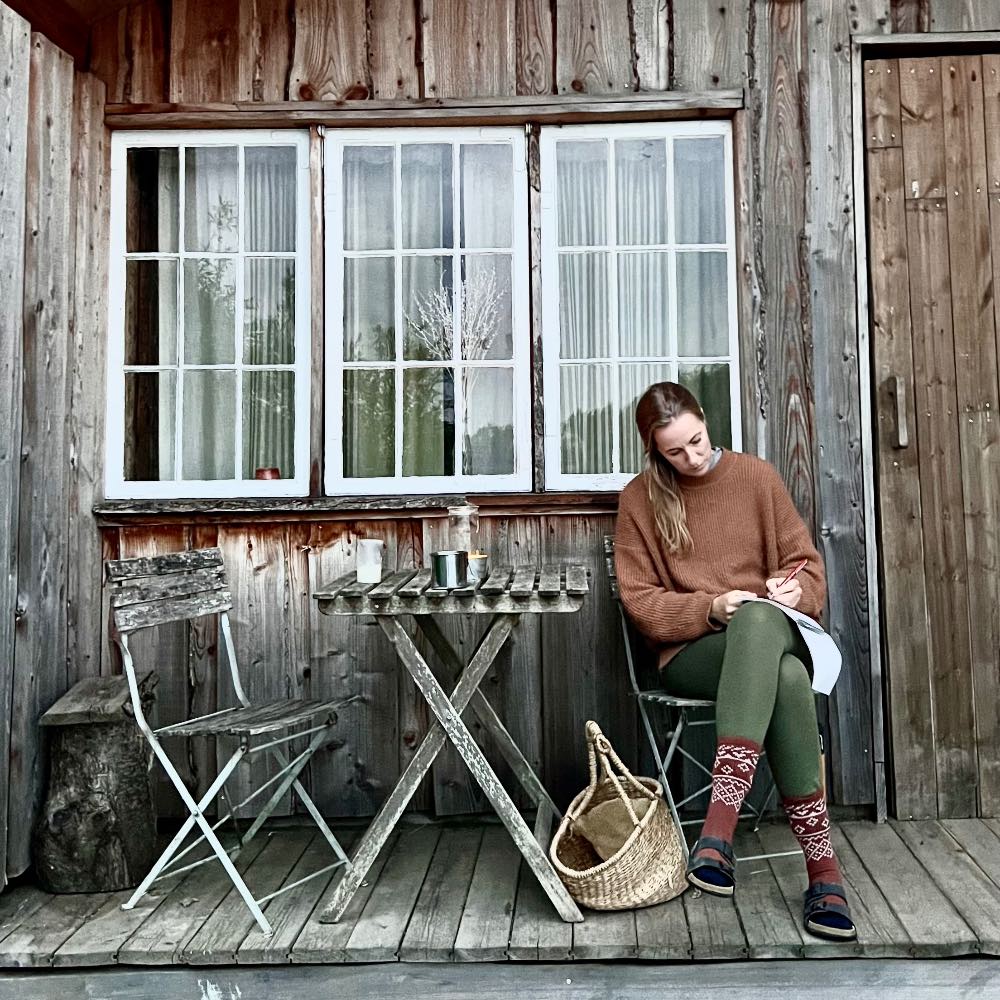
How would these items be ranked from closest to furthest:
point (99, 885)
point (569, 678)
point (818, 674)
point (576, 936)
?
point (576, 936)
point (818, 674)
point (99, 885)
point (569, 678)

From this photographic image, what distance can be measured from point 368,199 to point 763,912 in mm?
2830

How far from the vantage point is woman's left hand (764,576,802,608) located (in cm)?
303

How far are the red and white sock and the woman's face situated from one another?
0.92m

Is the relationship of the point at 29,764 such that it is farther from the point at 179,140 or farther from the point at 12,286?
the point at 179,140

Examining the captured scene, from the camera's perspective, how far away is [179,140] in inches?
153

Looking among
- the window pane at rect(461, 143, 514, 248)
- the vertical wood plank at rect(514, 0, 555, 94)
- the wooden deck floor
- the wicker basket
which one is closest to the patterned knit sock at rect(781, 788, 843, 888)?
the wooden deck floor

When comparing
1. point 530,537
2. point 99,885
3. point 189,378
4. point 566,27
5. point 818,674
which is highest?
point 566,27

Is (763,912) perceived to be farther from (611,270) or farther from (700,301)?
(611,270)

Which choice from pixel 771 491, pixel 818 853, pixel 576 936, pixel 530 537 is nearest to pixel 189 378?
pixel 530 537

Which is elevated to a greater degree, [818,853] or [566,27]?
[566,27]

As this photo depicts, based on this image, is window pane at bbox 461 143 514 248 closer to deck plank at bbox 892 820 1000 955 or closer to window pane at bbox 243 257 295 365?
window pane at bbox 243 257 295 365

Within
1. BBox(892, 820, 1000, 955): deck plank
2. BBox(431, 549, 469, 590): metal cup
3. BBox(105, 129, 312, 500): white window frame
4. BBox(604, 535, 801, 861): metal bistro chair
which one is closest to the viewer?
BBox(892, 820, 1000, 955): deck plank

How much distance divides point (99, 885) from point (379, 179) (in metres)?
2.65

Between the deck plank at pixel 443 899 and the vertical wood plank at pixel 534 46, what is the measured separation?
272 centimetres
